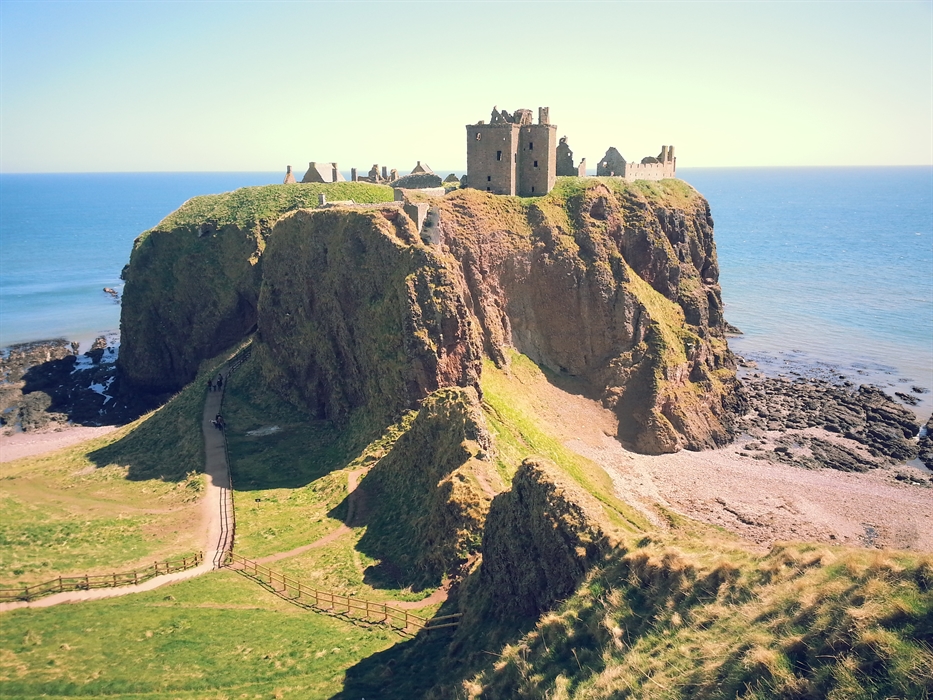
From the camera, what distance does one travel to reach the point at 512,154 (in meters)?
60.7

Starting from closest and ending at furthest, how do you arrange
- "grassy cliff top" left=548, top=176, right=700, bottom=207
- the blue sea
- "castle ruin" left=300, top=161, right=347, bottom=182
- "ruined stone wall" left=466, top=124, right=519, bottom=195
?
"ruined stone wall" left=466, top=124, right=519, bottom=195 < "grassy cliff top" left=548, top=176, right=700, bottom=207 < "castle ruin" left=300, top=161, right=347, bottom=182 < the blue sea

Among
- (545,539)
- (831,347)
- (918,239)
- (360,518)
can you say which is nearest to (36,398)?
(360,518)

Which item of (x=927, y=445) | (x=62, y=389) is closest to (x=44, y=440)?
(x=62, y=389)

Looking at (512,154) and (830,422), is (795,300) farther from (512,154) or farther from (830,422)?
(512,154)

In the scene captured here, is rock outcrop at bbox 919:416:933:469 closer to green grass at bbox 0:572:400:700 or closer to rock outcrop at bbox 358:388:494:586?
rock outcrop at bbox 358:388:494:586

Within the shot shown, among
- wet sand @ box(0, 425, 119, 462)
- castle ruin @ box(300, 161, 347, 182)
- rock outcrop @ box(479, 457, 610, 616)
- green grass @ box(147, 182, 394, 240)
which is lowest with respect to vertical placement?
wet sand @ box(0, 425, 119, 462)

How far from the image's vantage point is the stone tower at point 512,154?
60.2 m

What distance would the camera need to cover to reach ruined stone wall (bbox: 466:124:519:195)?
60031 millimetres

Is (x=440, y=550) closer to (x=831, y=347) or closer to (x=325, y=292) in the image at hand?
(x=325, y=292)

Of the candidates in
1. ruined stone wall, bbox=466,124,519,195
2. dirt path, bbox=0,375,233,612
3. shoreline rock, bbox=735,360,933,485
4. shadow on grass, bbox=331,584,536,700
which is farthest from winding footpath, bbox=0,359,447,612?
A: shoreline rock, bbox=735,360,933,485

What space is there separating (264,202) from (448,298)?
118 feet

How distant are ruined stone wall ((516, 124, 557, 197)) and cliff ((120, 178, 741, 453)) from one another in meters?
1.81

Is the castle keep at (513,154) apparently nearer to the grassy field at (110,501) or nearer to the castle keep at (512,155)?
the castle keep at (512,155)

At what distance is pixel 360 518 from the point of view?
37562 millimetres
